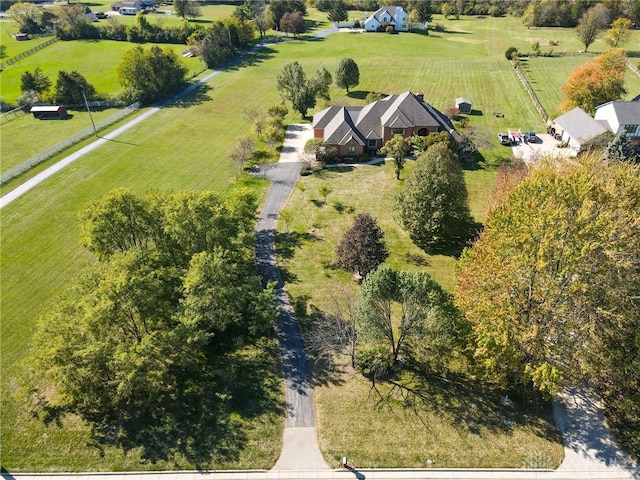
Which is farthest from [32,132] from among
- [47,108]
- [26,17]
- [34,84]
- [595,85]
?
[595,85]

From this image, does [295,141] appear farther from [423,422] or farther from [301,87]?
[423,422]

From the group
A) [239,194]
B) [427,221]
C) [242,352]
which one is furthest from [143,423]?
[427,221]

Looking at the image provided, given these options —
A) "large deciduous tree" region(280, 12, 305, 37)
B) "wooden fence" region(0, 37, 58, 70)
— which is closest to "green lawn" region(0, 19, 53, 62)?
"wooden fence" region(0, 37, 58, 70)

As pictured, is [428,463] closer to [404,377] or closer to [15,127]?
[404,377]

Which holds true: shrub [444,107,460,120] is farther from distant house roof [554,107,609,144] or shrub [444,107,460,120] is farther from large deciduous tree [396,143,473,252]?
large deciduous tree [396,143,473,252]

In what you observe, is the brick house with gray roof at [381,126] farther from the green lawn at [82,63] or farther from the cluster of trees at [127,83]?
the green lawn at [82,63]

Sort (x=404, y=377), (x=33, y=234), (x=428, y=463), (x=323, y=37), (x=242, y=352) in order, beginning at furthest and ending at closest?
(x=323, y=37) < (x=33, y=234) < (x=242, y=352) < (x=404, y=377) < (x=428, y=463)
